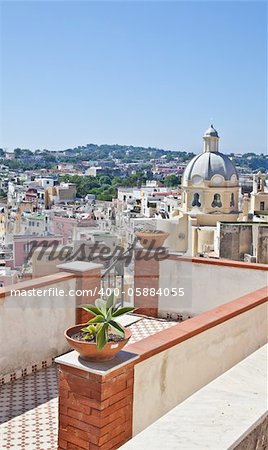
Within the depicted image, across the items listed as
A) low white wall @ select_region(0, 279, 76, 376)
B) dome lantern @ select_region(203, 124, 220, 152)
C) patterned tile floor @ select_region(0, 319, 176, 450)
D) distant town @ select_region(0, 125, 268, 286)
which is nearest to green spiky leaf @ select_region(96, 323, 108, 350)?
patterned tile floor @ select_region(0, 319, 176, 450)

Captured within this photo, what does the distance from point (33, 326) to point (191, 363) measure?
4.27 ft

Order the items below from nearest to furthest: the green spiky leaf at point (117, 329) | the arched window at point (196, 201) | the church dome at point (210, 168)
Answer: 1. the green spiky leaf at point (117, 329)
2. the church dome at point (210, 168)
3. the arched window at point (196, 201)

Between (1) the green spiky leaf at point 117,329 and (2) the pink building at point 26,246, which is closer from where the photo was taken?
(1) the green spiky leaf at point 117,329

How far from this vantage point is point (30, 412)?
2.91 m

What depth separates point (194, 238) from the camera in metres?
22.5

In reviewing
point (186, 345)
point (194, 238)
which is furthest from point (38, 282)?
point (194, 238)

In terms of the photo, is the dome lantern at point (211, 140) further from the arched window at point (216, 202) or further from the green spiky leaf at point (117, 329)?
the green spiky leaf at point (117, 329)

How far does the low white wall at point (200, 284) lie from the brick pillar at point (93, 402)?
7.89 feet

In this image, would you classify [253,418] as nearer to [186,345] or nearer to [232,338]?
[186,345]

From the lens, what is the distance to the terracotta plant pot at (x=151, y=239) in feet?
15.0

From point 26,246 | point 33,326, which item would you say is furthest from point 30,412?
point 26,246

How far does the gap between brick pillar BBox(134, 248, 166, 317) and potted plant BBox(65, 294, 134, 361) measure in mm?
2279

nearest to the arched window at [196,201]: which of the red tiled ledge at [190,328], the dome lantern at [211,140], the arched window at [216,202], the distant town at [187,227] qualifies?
the distant town at [187,227]

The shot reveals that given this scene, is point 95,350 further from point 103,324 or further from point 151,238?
point 151,238
